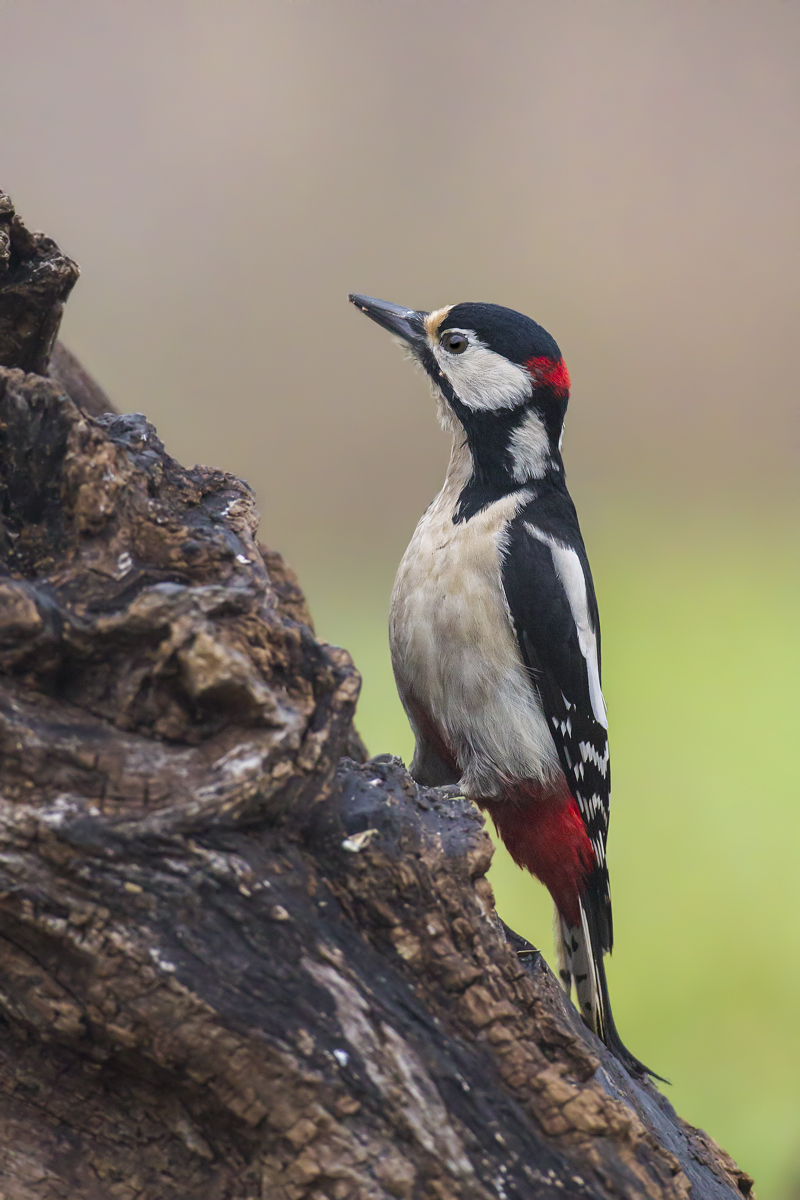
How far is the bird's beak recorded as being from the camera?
2953 millimetres

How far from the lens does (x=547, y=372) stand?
276 cm

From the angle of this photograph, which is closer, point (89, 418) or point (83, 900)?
point (83, 900)

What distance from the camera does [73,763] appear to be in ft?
4.62

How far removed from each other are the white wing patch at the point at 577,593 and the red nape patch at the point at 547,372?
40cm

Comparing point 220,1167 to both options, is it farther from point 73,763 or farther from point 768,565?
point 768,565

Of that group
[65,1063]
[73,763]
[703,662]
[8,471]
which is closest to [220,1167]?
[65,1063]

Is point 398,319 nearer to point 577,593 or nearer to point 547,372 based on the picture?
point 547,372

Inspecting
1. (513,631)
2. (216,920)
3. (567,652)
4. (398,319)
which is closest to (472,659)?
(513,631)

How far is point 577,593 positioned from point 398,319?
3.24 ft

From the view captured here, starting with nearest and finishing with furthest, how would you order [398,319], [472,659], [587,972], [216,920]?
[216,920]
[472,659]
[587,972]
[398,319]

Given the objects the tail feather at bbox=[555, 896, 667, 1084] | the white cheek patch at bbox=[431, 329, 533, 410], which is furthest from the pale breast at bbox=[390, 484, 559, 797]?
the tail feather at bbox=[555, 896, 667, 1084]

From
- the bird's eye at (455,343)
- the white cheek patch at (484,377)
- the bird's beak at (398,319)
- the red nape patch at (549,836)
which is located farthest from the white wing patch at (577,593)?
the bird's beak at (398,319)

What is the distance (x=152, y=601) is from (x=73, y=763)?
248 mm

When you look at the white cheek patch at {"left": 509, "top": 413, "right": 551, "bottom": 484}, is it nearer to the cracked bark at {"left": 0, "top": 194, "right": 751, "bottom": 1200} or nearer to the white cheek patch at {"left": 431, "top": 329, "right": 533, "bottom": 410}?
the white cheek patch at {"left": 431, "top": 329, "right": 533, "bottom": 410}
